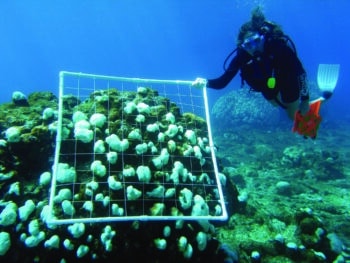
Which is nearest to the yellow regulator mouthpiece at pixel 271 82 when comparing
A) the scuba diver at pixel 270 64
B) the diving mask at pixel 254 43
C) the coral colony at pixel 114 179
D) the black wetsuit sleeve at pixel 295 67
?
the scuba diver at pixel 270 64

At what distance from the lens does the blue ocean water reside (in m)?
111

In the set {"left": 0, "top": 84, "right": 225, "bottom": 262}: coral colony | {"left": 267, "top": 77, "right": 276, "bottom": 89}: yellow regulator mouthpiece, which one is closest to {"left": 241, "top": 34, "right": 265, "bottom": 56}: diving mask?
{"left": 267, "top": 77, "right": 276, "bottom": 89}: yellow regulator mouthpiece

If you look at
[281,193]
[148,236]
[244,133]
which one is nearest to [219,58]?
[244,133]

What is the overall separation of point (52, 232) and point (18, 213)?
54 cm

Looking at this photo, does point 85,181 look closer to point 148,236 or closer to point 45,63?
point 148,236

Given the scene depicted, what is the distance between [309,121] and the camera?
633cm

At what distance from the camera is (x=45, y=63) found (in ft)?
495

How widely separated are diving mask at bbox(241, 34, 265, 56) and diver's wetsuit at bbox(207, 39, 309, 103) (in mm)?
91

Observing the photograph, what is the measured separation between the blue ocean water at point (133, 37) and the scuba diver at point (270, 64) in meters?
87.9

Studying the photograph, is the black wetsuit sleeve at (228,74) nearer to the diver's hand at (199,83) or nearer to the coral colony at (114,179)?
the diver's hand at (199,83)

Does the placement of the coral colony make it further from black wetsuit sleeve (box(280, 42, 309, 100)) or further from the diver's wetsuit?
black wetsuit sleeve (box(280, 42, 309, 100))

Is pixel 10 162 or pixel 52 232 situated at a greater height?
pixel 10 162

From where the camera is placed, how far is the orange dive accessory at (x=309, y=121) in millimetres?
6328

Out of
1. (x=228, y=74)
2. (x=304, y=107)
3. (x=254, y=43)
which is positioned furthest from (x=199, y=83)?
(x=304, y=107)
